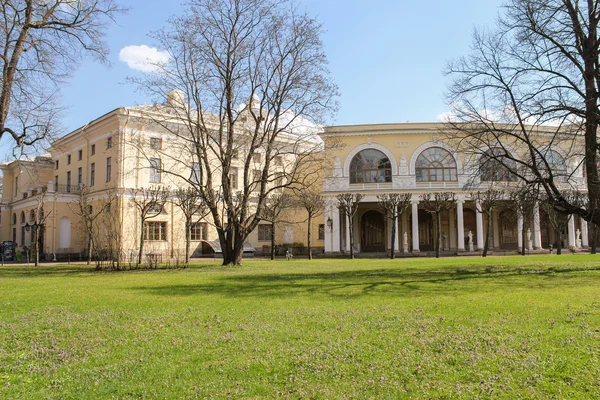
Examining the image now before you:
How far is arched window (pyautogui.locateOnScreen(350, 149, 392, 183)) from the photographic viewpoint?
4275cm

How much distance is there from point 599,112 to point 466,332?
491 inches

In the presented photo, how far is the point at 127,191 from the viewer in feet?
120

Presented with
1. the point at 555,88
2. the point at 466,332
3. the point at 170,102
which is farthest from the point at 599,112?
the point at 170,102

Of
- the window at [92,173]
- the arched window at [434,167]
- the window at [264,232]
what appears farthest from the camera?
the window at [264,232]

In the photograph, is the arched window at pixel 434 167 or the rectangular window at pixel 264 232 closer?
the arched window at pixel 434 167

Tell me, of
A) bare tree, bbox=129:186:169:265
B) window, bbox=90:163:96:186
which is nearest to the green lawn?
bare tree, bbox=129:186:169:265

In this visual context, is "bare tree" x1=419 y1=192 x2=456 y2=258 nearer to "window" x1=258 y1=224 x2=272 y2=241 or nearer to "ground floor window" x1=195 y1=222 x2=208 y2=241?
"window" x1=258 y1=224 x2=272 y2=241

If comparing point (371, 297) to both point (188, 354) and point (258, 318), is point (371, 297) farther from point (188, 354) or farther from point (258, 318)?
point (188, 354)

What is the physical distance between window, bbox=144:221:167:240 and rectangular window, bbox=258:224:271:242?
396 inches

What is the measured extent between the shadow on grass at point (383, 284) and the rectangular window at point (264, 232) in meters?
28.6

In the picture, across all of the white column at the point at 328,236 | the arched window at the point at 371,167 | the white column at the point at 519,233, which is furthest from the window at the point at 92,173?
the white column at the point at 519,233

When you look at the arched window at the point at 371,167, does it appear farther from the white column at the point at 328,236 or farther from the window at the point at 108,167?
the window at the point at 108,167

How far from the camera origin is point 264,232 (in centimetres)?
4631

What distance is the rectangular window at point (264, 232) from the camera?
4600 cm
